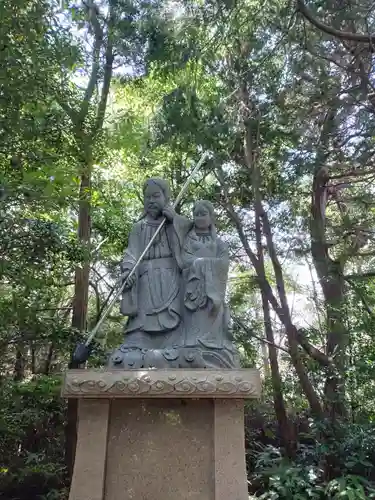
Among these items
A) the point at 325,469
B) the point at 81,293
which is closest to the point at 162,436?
the point at 325,469

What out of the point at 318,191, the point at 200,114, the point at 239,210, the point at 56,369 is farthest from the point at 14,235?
the point at 56,369

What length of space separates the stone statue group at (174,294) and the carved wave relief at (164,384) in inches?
9.4

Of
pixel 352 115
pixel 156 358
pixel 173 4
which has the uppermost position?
pixel 173 4

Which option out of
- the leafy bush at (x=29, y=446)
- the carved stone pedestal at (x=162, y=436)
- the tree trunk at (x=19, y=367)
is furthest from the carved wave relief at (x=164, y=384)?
the tree trunk at (x=19, y=367)

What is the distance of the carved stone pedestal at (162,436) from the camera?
3.34 m

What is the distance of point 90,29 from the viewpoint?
9070mm

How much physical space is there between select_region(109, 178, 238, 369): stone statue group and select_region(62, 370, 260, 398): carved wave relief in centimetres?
24

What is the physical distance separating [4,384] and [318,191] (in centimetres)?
598

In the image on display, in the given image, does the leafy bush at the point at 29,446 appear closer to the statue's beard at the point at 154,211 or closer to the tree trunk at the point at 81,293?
the tree trunk at the point at 81,293

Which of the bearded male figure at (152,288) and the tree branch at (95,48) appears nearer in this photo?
the bearded male figure at (152,288)

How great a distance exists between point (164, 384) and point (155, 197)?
6.16 ft

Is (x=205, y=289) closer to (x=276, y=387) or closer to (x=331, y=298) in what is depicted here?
(x=331, y=298)

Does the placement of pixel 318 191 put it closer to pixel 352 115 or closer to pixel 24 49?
pixel 352 115

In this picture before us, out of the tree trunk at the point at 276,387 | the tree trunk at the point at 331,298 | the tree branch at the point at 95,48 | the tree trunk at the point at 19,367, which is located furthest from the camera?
the tree trunk at the point at 19,367
